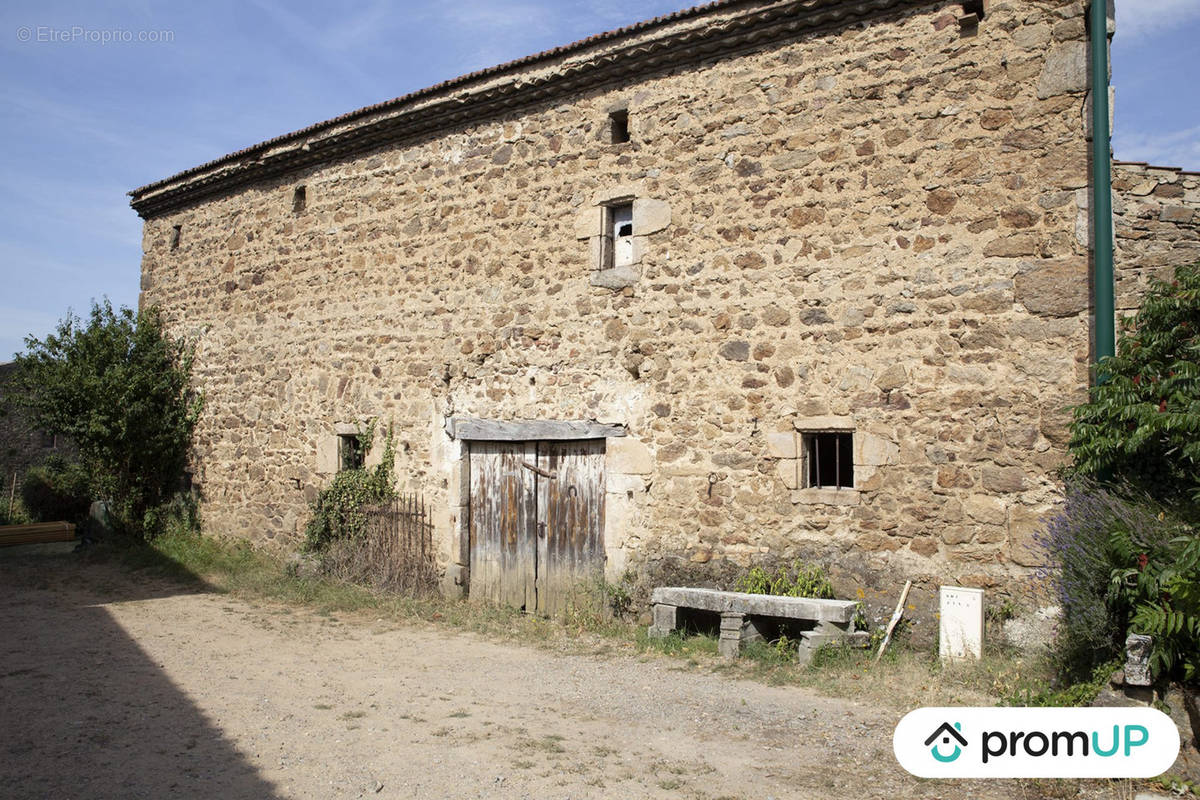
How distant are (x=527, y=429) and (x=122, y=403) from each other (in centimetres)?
679

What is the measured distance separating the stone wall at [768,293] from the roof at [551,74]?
13 centimetres

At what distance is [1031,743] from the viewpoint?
417 centimetres

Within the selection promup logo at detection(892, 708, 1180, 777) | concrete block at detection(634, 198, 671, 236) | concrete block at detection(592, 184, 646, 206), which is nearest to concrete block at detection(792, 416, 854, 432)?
concrete block at detection(634, 198, 671, 236)

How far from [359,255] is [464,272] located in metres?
1.76

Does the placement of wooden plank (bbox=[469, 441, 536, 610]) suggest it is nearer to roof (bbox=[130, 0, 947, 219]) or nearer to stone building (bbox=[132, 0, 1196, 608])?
stone building (bbox=[132, 0, 1196, 608])

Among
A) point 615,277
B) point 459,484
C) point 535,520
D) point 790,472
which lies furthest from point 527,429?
point 790,472

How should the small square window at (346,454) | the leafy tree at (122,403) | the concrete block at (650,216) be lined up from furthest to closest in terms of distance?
the leafy tree at (122,403) → the small square window at (346,454) → the concrete block at (650,216)

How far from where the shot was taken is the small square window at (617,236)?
8.43 m

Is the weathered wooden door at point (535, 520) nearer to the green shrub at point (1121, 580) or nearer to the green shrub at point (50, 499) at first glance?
the green shrub at point (1121, 580)

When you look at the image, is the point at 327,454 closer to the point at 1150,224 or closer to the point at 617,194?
the point at 617,194

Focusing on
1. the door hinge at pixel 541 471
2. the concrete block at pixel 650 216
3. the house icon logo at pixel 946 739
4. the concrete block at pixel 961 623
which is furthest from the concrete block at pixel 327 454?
the house icon logo at pixel 946 739

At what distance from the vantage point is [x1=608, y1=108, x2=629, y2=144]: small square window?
848cm

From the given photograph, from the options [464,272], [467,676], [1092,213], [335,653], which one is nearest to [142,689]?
[335,653]

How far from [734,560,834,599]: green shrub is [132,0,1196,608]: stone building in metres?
0.13
